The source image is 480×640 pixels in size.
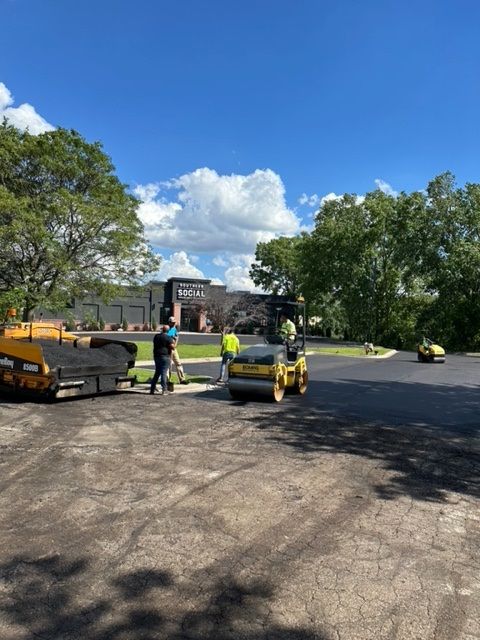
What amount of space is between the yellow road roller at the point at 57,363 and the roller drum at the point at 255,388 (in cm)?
260

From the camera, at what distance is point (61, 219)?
19.1m

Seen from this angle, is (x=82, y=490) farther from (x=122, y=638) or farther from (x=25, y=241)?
(x=25, y=241)

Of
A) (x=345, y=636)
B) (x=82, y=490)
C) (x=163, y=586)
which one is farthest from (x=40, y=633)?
(x=82, y=490)

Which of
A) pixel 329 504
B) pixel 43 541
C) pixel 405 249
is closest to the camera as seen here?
pixel 43 541

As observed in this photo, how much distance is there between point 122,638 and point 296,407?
8585 millimetres

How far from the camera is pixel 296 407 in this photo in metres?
11.4

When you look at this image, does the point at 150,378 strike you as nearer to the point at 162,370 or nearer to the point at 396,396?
the point at 162,370

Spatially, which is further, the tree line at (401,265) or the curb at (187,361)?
the tree line at (401,265)

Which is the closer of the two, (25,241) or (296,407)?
(296,407)

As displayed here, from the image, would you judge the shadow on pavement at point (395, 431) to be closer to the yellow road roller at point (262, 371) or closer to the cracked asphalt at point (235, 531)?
the cracked asphalt at point (235, 531)

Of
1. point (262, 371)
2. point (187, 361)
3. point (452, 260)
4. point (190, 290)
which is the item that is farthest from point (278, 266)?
point (262, 371)

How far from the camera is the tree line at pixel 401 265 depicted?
4769 cm

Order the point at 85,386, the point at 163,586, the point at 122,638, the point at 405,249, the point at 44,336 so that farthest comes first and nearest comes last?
the point at 405,249 < the point at 44,336 < the point at 85,386 < the point at 163,586 < the point at 122,638

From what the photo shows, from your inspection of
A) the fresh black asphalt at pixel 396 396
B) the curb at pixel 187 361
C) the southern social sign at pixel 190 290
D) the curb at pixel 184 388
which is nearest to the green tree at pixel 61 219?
the curb at pixel 187 361
